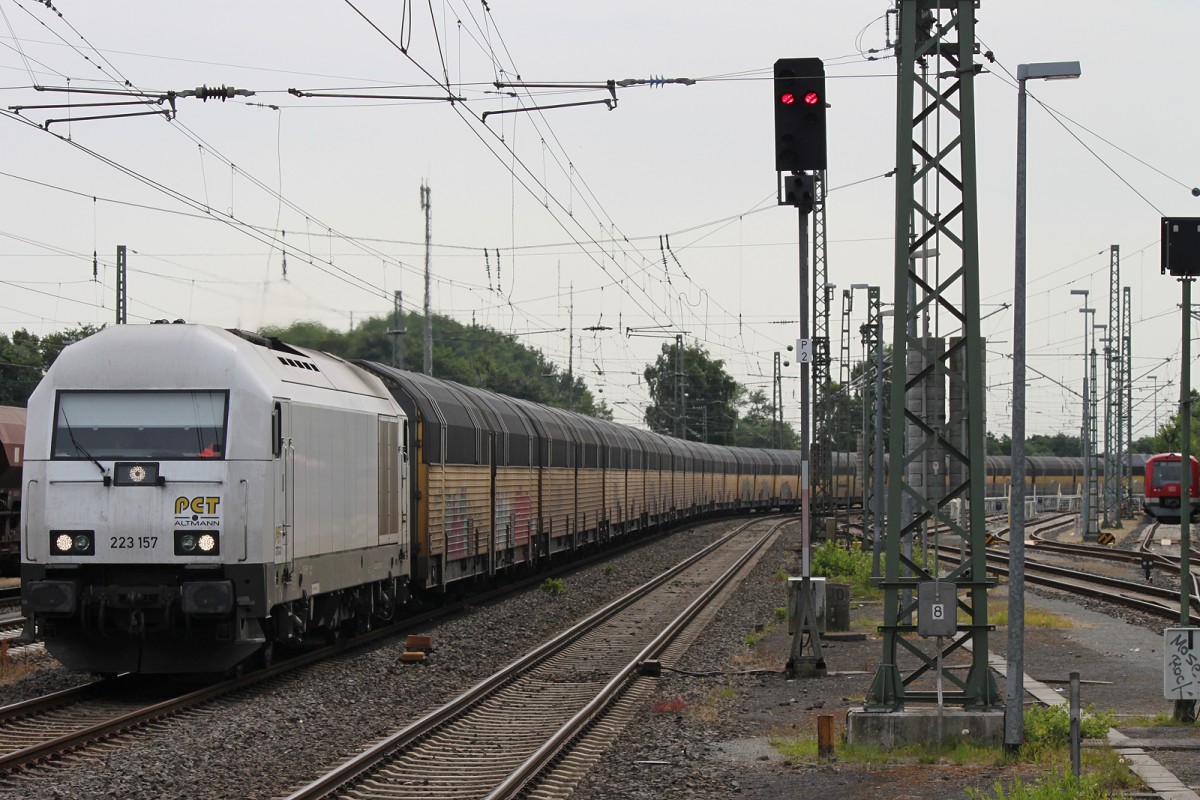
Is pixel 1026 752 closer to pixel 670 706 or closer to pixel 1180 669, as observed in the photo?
pixel 1180 669

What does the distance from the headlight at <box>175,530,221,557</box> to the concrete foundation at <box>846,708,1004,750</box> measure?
6.00 meters

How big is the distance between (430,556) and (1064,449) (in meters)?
151

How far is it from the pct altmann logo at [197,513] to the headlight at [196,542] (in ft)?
0.25

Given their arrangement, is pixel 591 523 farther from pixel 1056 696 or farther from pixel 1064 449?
pixel 1064 449

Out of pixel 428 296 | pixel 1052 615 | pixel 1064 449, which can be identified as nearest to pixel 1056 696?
pixel 1052 615

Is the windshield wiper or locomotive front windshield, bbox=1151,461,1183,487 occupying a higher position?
the windshield wiper

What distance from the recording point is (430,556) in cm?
2122

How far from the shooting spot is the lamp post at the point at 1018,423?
11016 millimetres

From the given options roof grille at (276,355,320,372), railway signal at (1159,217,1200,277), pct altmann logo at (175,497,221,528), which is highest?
railway signal at (1159,217,1200,277)

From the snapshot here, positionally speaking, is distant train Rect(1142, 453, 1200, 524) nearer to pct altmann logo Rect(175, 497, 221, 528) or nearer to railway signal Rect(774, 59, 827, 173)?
railway signal Rect(774, 59, 827, 173)

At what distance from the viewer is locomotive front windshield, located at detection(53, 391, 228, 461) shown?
14.1 m

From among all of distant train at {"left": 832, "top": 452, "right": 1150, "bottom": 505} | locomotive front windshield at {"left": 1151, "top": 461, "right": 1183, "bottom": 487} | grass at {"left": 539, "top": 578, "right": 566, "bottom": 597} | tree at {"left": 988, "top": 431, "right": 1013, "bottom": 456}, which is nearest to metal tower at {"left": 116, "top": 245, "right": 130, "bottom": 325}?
grass at {"left": 539, "top": 578, "right": 566, "bottom": 597}

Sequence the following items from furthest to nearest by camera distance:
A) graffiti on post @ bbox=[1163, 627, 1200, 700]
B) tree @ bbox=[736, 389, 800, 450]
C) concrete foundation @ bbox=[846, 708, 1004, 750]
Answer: tree @ bbox=[736, 389, 800, 450], graffiti on post @ bbox=[1163, 627, 1200, 700], concrete foundation @ bbox=[846, 708, 1004, 750]

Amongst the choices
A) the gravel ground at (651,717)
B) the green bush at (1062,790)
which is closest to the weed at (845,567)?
the gravel ground at (651,717)
